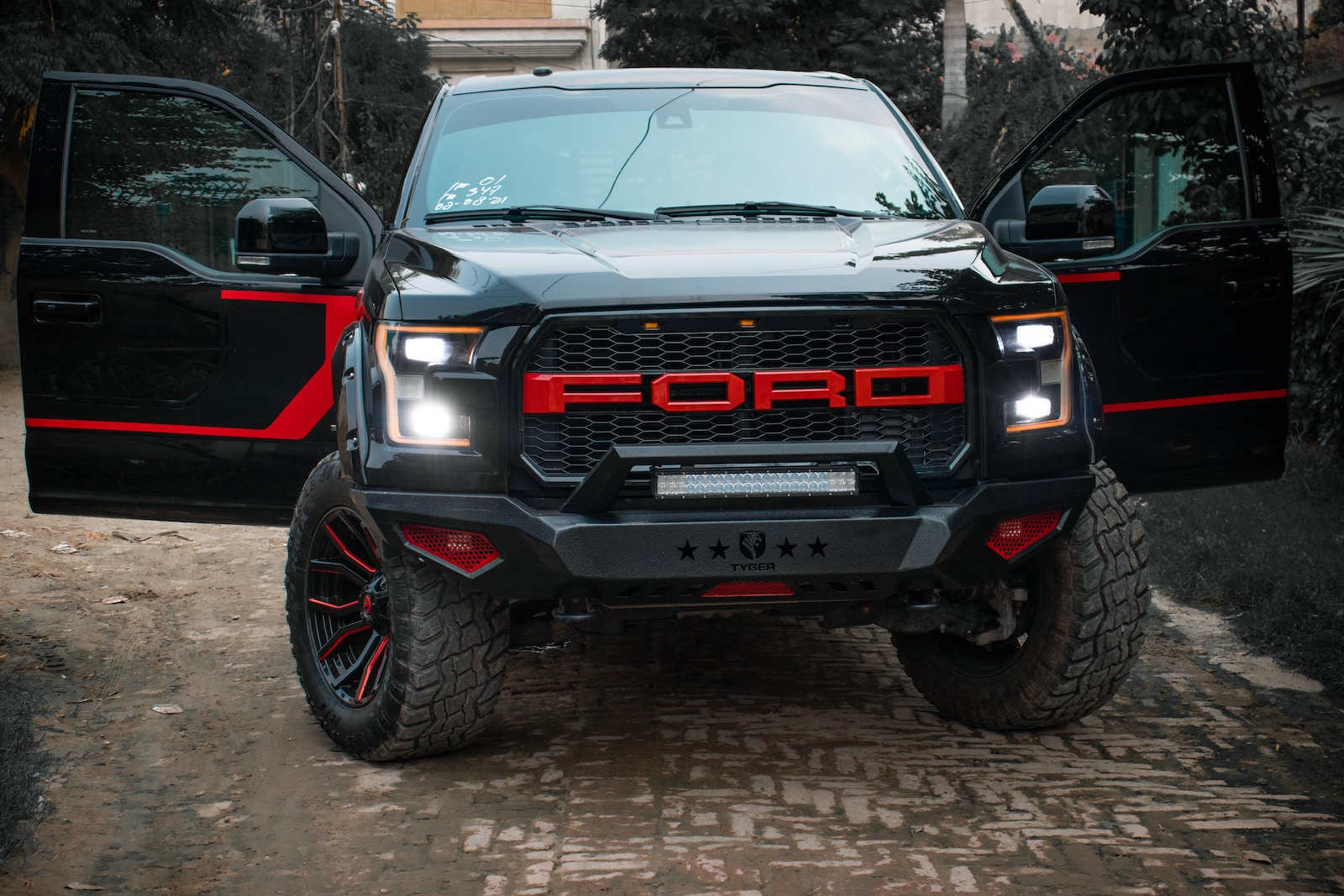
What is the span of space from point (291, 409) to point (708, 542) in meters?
1.97

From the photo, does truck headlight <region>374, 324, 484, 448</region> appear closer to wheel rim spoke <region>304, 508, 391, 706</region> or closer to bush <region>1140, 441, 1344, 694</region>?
wheel rim spoke <region>304, 508, 391, 706</region>

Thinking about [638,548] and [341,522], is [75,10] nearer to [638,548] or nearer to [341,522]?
[341,522]

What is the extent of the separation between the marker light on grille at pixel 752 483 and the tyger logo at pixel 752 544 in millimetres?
95

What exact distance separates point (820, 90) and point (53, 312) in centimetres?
278

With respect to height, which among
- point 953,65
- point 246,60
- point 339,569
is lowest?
point 339,569

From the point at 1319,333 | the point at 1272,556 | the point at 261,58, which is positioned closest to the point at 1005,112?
the point at 261,58

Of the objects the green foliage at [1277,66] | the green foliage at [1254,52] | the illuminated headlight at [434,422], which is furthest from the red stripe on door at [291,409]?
the green foliage at [1254,52]

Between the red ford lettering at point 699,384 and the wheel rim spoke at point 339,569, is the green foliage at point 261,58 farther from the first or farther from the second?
the red ford lettering at point 699,384

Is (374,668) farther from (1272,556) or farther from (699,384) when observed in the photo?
(1272,556)

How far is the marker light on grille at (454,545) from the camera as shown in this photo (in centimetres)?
371

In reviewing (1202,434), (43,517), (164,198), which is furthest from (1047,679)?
(43,517)

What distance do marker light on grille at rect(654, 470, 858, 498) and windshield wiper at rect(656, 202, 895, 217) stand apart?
1214 mm

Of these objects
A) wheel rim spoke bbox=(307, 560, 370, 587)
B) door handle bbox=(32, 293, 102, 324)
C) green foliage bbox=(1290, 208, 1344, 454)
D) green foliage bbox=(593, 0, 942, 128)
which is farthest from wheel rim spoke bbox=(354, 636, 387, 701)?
green foliage bbox=(593, 0, 942, 128)

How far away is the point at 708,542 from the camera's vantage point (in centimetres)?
360
